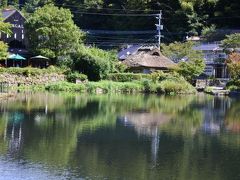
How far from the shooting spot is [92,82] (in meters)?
45.3

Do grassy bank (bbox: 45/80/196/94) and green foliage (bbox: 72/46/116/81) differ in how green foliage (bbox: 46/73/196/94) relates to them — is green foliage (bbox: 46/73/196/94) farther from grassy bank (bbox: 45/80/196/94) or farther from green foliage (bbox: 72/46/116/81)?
green foliage (bbox: 72/46/116/81)

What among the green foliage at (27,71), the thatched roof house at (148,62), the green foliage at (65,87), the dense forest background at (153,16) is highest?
the dense forest background at (153,16)

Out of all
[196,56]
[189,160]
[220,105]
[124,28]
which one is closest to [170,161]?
[189,160]

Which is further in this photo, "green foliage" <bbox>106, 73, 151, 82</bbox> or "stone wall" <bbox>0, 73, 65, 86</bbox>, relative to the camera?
"green foliage" <bbox>106, 73, 151, 82</bbox>

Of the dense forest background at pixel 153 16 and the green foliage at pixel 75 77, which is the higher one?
the dense forest background at pixel 153 16

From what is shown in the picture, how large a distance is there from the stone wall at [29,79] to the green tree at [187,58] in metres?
13.0

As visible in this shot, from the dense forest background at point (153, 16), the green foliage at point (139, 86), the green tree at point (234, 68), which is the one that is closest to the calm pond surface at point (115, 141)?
the green foliage at point (139, 86)

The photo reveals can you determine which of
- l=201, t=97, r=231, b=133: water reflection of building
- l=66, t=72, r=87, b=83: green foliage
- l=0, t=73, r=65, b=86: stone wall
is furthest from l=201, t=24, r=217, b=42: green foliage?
l=201, t=97, r=231, b=133: water reflection of building

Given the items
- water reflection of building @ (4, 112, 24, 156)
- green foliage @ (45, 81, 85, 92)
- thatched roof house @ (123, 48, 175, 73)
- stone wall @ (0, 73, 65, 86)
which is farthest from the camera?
thatched roof house @ (123, 48, 175, 73)

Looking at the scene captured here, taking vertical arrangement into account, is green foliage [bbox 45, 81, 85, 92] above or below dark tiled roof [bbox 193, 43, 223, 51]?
below

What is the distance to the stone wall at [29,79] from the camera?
41.5m

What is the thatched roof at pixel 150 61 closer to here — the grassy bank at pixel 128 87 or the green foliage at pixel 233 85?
the green foliage at pixel 233 85

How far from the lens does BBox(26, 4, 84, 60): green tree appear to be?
49.6m

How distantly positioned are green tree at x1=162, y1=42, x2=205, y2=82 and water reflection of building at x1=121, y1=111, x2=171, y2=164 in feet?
75.4
